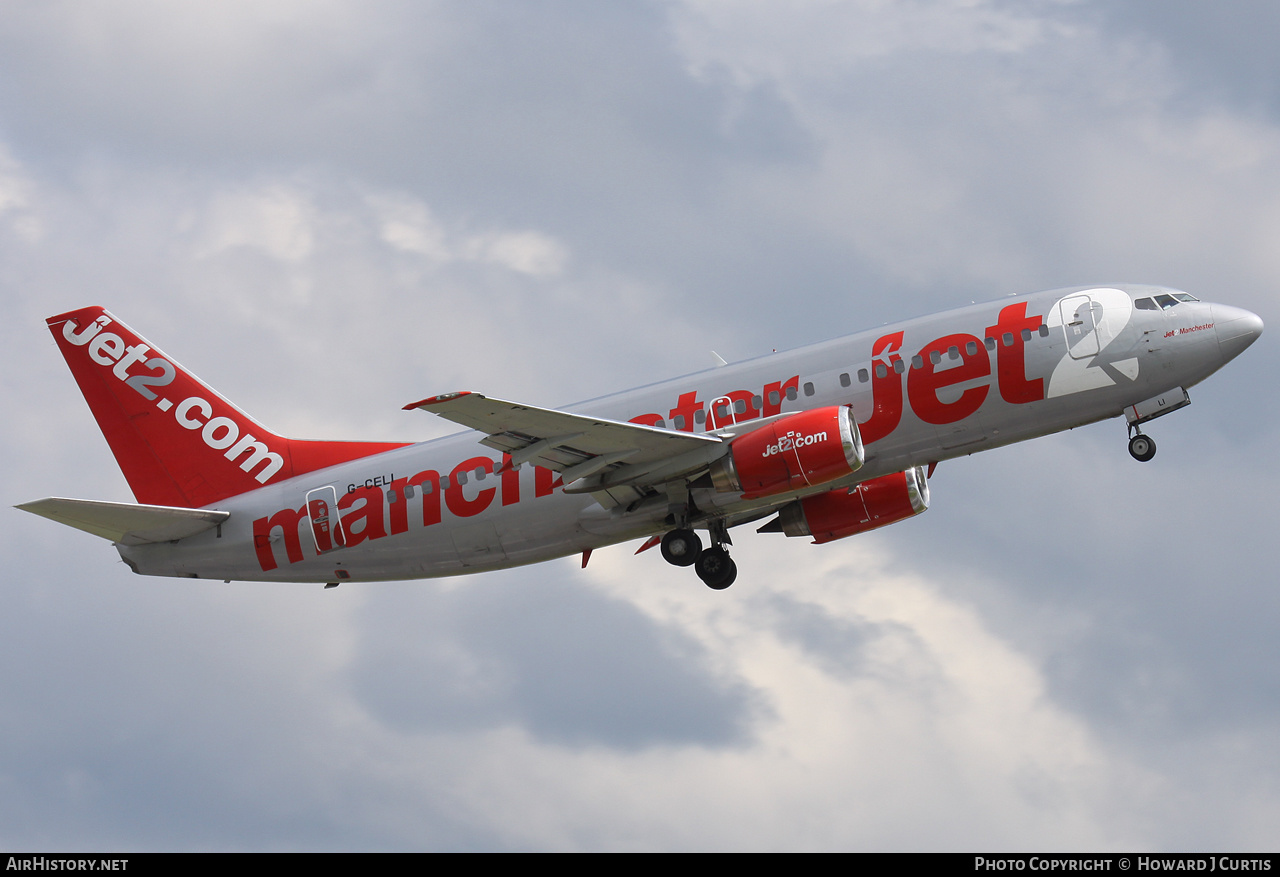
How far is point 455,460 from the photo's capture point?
131 ft

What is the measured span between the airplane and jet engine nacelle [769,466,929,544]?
0.22 feet

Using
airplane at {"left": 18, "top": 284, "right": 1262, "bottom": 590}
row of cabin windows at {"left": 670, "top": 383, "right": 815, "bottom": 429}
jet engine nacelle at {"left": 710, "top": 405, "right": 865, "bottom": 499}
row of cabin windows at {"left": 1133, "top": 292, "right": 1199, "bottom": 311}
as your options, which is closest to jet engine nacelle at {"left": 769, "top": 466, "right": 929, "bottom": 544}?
airplane at {"left": 18, "top": 284, "right": 1262, "bottom": 590}

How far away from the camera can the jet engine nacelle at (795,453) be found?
34.9 meters

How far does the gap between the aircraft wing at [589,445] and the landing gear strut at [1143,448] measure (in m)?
11.1

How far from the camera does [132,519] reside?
1558 inches

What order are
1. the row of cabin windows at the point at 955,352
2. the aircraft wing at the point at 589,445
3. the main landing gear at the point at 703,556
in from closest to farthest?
the aircraft wing at the point at 589,445, the row of cabin windows at the point at 955,352, the main landing gear at the point at 703,556

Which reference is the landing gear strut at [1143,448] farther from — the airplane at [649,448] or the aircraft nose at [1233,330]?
the aircraft nose at [1233,330]

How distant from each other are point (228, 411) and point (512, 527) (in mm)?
11405

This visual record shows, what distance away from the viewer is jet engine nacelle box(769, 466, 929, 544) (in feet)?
137

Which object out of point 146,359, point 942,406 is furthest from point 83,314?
point 942,406

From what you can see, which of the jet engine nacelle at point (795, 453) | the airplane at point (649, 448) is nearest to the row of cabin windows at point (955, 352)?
the airplane at point (649, 448)

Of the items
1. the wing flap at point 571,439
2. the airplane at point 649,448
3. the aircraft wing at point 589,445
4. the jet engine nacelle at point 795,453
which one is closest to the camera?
the wing flap at point 571,439

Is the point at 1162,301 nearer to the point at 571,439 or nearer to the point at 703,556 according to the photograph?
the point at 703,556

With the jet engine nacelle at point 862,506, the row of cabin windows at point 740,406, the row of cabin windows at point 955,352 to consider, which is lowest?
the jet engine nacelle at point 862,506
